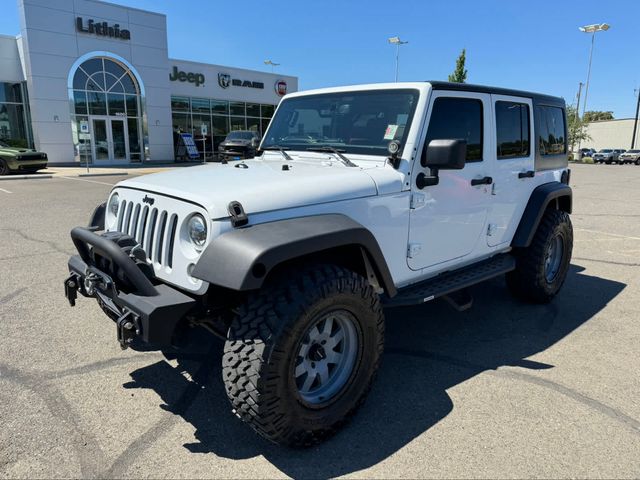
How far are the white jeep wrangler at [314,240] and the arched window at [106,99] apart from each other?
21474 mm

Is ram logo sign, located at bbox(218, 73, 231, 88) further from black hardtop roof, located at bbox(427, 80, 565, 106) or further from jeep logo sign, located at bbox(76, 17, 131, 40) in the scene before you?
black hardtop roof, located at bbox(427, 80, 565, 106)

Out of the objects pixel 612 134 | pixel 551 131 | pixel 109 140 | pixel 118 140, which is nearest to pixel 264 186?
pixel 551 131

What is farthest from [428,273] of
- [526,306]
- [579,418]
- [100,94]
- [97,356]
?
[100,94]

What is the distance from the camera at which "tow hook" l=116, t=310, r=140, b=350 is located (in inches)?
96.9

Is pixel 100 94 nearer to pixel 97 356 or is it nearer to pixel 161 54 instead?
pixel 161 54

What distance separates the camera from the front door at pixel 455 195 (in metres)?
3.34

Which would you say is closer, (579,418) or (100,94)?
(579,418)

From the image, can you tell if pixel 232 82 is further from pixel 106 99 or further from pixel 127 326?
pixel 127 326

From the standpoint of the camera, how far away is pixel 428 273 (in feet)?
11.7

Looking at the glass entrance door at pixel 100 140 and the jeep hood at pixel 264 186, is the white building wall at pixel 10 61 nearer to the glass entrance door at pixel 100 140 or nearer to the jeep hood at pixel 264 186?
the glass entrance door at pixel 100 140

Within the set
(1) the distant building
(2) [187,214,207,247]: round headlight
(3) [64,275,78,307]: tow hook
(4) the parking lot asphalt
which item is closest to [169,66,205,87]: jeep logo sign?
(4) the parking lot asphalt

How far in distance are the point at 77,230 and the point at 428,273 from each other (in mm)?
2419

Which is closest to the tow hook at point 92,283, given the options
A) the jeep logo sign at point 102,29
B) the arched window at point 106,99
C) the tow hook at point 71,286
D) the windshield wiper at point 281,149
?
the tow hook at point 71,286

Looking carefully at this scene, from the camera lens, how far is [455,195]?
3590mm
